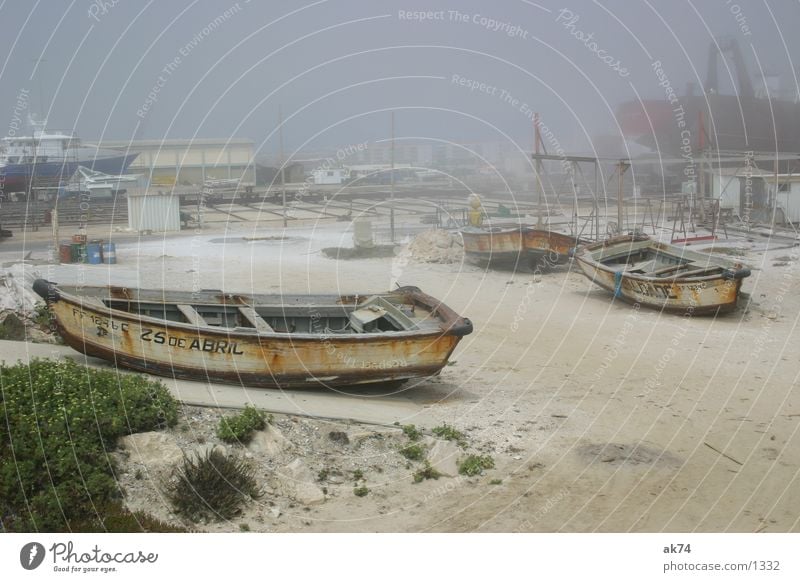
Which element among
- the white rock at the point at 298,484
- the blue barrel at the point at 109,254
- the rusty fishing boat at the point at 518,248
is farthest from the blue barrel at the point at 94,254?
the white rock at the point at 298,484

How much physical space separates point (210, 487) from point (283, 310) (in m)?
4.75

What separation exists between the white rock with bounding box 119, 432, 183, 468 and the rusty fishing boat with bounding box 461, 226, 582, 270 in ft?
42.6

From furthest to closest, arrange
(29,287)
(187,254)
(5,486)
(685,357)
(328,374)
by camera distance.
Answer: (187,254), (29,287), (685,357), (328,374), (5,486)

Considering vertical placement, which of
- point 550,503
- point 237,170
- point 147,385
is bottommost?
point 550,503

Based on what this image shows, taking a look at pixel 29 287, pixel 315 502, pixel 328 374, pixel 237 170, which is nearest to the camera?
pixel 315 502

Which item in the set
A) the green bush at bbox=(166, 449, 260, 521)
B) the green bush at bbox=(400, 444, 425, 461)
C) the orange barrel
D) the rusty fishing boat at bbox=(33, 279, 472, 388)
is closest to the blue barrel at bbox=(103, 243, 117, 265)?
the orange barrel

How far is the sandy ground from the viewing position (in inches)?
343

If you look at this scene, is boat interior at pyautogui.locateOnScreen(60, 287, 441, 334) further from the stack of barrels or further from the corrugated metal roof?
the corrugated metal roof

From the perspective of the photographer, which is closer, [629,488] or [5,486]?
[5,486]

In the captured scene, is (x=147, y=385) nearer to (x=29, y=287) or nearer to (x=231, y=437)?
(x=231, y=437)

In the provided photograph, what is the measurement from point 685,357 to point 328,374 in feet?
17.3

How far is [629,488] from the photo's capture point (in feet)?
30.2

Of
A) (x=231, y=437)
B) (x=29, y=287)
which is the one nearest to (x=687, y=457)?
(x=231, y=437)

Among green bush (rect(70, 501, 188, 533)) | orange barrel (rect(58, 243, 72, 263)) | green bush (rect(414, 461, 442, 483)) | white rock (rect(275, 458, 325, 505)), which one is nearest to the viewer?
green bush (rect(70, 501, 188, 533))
